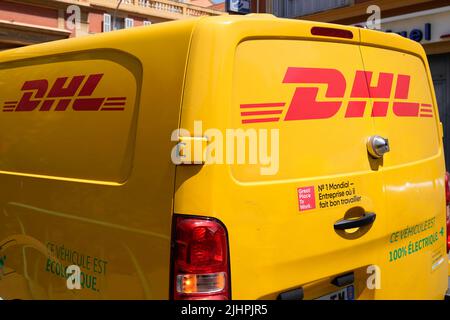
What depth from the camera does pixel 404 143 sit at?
8.59ft

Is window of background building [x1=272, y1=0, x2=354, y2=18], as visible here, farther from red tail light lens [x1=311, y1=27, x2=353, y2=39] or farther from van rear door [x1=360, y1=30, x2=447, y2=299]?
red tail light lens [x1=311, y1=27, x2=353, y2=39]

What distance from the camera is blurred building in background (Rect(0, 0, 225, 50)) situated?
1955 cm

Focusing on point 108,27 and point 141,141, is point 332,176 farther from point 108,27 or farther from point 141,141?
point 108,27

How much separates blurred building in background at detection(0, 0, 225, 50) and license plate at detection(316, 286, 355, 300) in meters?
20.2

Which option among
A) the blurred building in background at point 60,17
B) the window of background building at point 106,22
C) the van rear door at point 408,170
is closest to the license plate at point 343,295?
the van rear door at point 408,170

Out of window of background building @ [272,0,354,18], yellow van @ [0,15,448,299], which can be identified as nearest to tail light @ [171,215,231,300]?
yellow van @ [0,15,448,299]

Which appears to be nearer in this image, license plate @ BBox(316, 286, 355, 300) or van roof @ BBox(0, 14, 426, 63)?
van roof @ BBox(0, 14, 426, 63)

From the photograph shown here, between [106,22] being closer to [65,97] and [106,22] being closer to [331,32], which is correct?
[65,97]

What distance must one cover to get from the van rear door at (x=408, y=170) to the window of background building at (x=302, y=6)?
8.67 metres

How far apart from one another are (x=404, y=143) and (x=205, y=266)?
1.40 meters

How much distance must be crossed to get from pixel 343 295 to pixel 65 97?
5.83 ft

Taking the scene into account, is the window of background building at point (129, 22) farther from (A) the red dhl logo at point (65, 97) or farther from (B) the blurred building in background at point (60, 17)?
(A) the red dhl logo at point (65, 97)
